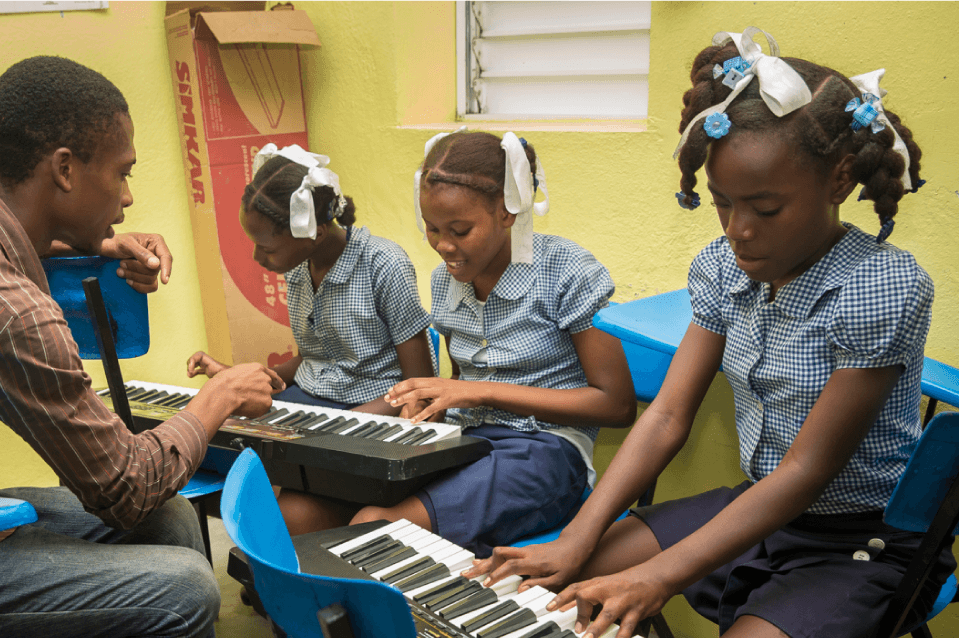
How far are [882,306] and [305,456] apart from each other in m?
1.19

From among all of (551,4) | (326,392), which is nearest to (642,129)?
(551,4)

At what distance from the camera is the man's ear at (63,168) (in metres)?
1.48

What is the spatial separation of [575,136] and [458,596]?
70.0 inches

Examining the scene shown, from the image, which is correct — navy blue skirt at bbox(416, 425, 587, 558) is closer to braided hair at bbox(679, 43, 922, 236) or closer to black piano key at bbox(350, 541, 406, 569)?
black piano key at bbox(350, 541, 406, 569)

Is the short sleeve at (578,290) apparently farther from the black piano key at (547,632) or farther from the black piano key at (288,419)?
the black piano key at (547,632)

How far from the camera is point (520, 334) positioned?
199cm

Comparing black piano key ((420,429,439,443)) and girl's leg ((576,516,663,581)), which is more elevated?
black piano key ((420,429,439,443))

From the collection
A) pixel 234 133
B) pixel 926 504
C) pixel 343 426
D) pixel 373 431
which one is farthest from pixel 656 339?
pixel 234 133

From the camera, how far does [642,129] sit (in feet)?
8.16

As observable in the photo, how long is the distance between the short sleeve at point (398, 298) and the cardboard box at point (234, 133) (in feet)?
3.77

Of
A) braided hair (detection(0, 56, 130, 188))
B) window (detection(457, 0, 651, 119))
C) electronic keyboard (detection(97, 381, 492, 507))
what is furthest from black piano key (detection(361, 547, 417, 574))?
window (detection(457, 0, 651, 119))

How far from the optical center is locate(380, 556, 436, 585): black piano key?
1.25 m

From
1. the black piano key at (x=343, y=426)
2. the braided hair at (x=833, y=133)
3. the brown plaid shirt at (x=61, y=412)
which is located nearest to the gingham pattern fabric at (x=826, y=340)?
the braided hair at (x=833, y=133)

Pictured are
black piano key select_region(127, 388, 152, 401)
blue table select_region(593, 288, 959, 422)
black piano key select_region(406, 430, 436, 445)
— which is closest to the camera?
blue table select_region(593, 288, 959, 422)
